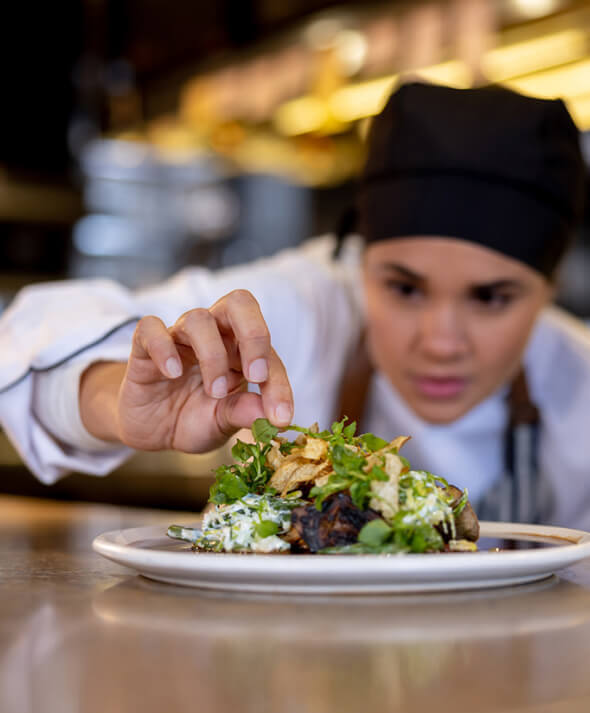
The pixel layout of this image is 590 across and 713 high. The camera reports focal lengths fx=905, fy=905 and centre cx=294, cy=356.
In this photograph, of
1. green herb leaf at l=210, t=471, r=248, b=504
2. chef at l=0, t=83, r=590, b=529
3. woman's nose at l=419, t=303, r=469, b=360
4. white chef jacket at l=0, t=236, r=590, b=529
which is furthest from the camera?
white chef jacket at l=0, t=236, r=590, b=529

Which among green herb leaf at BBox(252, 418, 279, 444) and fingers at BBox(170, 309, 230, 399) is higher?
fingers at BBox(170, 309, 230, 399)

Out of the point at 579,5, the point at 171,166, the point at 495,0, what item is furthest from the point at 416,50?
the point at 171,166

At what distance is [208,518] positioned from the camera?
667mm

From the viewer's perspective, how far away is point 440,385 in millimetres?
1491

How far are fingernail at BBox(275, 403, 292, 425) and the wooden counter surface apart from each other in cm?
16

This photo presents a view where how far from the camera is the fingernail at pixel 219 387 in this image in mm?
749

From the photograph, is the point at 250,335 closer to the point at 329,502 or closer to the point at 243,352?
the point at 243,352

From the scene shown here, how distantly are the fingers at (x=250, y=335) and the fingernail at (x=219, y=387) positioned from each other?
2cm

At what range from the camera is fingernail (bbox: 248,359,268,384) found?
0.73m

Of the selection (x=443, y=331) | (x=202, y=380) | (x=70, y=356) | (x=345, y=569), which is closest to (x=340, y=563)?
(x=345, y=569)

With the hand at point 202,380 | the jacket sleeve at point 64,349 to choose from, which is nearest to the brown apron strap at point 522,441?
the jacket sleeve at point 64,349

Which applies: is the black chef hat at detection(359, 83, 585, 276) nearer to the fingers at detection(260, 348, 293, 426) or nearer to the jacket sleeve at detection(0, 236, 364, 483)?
the jacket sleeve at detection(0, 236, 364, 483)

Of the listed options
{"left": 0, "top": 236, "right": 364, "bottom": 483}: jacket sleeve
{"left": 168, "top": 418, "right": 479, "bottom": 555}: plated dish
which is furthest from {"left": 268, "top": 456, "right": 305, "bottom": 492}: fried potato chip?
{"left": 0, "top": 236, "right": 364, "bottom": 483}: jacket sleeve

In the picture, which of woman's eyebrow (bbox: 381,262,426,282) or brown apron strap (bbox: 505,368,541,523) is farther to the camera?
brown apron strap (bbox: 505,368,541,523)
